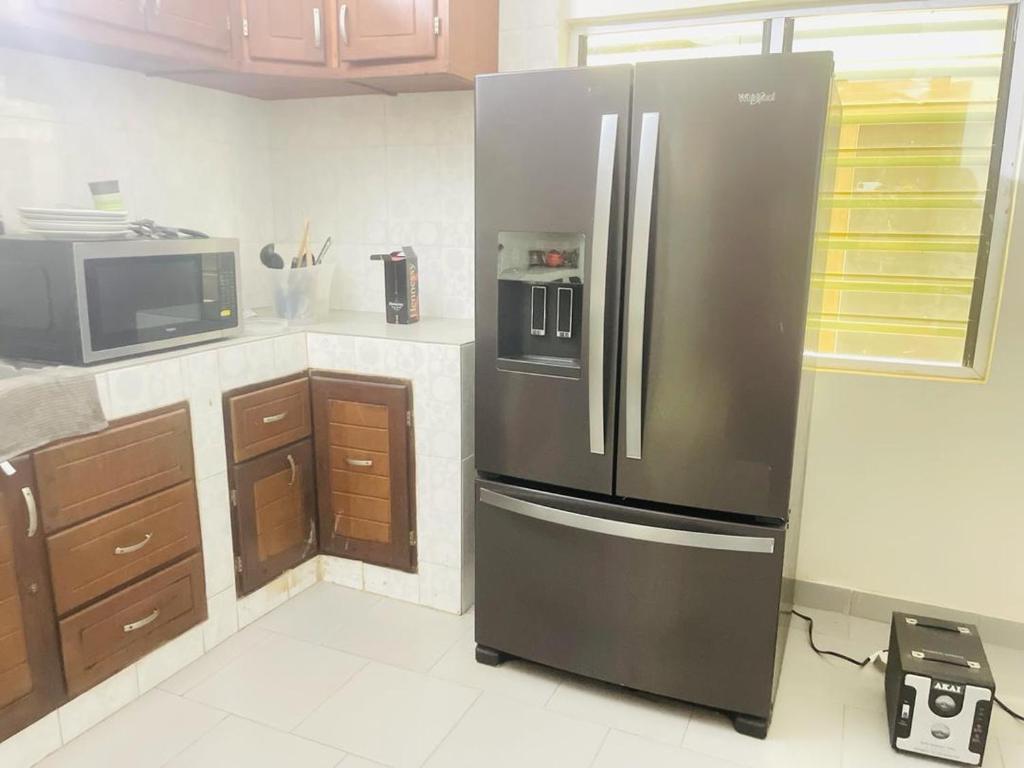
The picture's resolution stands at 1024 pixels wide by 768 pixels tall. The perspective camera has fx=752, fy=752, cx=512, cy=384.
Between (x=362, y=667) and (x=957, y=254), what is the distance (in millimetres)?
2109

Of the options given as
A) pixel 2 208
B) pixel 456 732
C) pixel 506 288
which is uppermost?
pixel 2 208

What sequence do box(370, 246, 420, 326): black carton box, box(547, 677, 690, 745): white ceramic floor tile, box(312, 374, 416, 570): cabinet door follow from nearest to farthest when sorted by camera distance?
1. box(547, 677, 690, 745): white ceramic floor tile
2. box(312, 374, 416, 570): cabinet door
3. box(370, 246, 420, 326): black carton box

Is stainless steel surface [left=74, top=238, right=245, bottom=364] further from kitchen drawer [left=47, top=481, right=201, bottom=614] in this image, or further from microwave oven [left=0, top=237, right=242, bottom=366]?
kitchen drawer [left=47, top=481, right=201, bottom=614]

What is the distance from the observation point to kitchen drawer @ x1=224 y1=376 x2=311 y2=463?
2.20 meters

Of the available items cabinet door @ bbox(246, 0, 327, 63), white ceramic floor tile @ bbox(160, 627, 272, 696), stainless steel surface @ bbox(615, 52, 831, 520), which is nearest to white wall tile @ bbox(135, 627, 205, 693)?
white ceramic floor tile @ bbox(160, 627, 272, 696)

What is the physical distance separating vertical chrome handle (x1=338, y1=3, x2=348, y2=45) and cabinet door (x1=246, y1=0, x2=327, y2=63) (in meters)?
0.06

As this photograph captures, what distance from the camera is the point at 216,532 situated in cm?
218

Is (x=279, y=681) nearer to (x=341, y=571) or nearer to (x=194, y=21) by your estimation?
(x=341, y=571)

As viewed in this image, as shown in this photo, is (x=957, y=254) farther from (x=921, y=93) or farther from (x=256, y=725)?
(x=256, y=725)

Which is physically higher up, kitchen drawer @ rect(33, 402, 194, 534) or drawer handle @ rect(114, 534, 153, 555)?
kitchen drawer @ rect(33, 402, 194, 534)

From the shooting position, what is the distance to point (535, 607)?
6.77 ft

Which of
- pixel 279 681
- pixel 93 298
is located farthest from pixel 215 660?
pixel 93 298

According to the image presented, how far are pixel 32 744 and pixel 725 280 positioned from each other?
1.92m

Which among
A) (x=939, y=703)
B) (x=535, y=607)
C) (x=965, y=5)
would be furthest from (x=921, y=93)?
(x=535, y=607)
